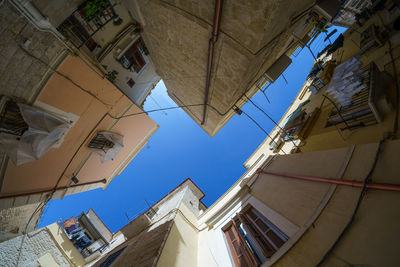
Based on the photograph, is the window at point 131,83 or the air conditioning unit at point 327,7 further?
the window at point 131,83

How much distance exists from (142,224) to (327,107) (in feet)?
34.9

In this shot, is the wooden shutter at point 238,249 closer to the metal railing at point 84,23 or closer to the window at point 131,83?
the metal railing at point 84,23

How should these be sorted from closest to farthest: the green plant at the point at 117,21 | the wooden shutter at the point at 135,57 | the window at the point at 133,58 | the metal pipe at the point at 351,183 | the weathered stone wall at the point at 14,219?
the metal pipe at the point at 351,183 < the green plant at the point at 117,21 < the weathered stone wall at the point at 14,219 < the window at the point at 133,58 < the wooden shutter at the point at 135,57

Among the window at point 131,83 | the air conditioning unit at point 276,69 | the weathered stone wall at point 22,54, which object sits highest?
the window at point 131,83

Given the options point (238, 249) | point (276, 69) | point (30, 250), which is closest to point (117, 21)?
point (276, 69)

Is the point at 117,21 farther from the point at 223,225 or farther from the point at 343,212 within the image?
the point at 223,225

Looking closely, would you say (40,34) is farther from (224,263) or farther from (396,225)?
(224,263)

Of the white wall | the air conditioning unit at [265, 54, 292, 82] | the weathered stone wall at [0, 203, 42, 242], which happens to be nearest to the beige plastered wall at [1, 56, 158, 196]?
the weathered stone wall at [0, 203, 42, 242]

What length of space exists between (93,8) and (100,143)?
4.89 m

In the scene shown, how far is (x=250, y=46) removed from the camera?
2646mm

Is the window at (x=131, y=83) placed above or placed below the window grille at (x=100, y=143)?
above

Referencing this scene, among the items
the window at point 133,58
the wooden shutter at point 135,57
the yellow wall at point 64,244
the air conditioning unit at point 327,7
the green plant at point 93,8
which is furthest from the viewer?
the yellow wall at point 64,244

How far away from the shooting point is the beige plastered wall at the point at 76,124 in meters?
4.10

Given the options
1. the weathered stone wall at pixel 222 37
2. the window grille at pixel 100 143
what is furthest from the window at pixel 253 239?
the window grille at pixel 100 143
